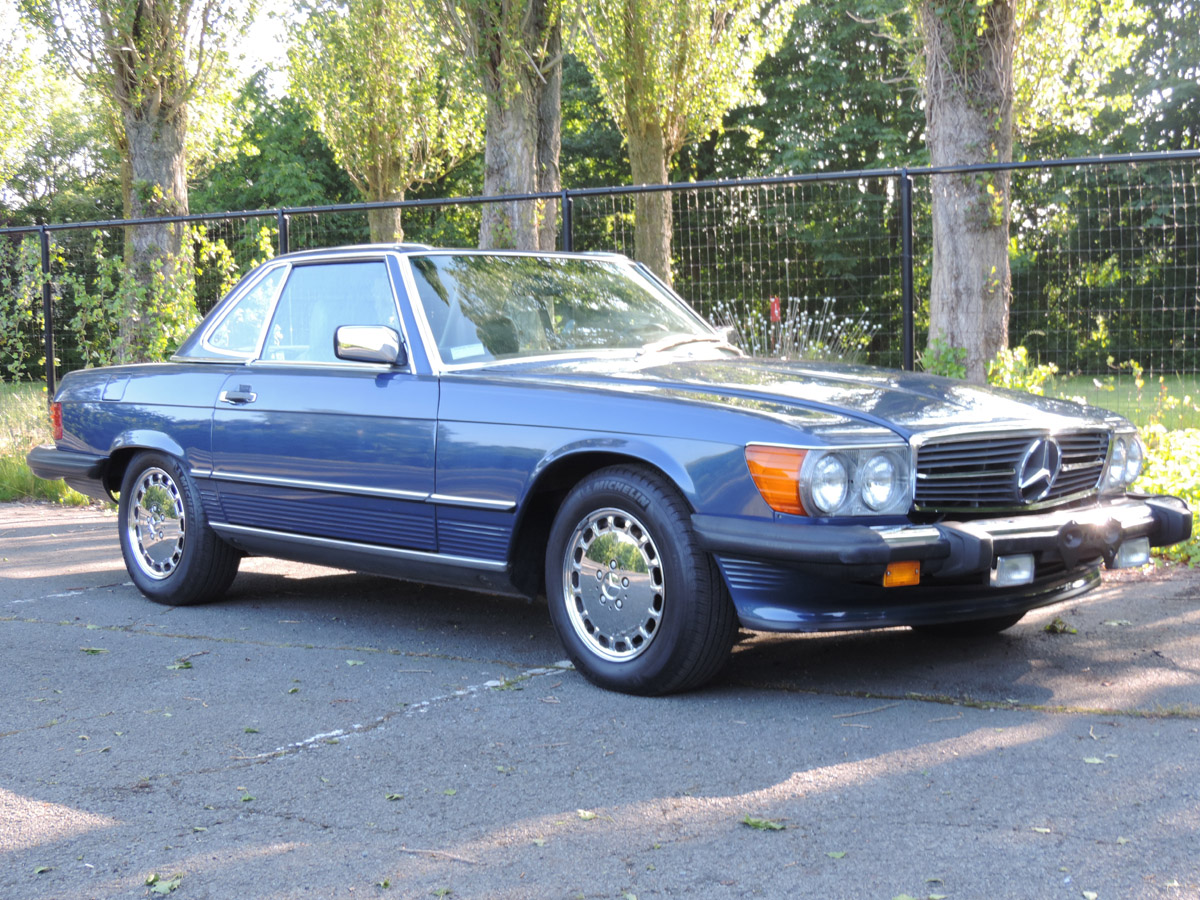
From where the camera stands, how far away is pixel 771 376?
201 inches

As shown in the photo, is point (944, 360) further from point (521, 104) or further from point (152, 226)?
point (152, 226)

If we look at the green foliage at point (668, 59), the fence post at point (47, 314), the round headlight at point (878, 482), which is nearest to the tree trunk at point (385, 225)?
the green foliage at point (668, 59)

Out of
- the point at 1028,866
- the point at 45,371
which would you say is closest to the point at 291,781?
the point at 1028,866

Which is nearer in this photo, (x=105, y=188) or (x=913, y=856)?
(x=913, y=856)

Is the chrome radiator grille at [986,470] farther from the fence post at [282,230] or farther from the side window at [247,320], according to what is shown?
the fence post at [282,230]

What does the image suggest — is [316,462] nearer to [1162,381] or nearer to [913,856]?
[913,856]

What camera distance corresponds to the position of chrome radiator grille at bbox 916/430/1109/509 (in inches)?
172

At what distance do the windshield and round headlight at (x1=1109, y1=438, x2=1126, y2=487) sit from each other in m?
1.86

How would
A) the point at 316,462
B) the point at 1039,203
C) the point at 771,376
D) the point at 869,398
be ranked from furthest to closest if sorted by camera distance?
the point at 1039,203 < the point at 316,462 < the point at 771,376 < the point at 869,398

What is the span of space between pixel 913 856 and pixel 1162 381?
6.49 meters

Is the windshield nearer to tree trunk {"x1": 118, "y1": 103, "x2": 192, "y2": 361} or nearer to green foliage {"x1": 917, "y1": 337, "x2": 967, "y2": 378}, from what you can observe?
green foliage {"x1": 917, "y1": 337, "x2": 967, "y2": 378}

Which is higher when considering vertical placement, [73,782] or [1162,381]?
[1162,381]

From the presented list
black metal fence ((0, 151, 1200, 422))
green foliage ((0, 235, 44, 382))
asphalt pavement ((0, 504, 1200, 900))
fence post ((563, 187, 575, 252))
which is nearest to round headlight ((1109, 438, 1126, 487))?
asphalt pavement ((0, 504, 1200, 900))

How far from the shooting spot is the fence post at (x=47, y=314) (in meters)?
12.8
